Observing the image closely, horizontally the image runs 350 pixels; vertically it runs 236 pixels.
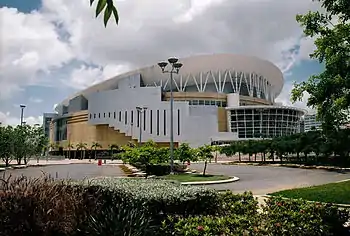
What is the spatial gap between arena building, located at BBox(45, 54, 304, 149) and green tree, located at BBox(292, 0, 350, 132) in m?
86.4

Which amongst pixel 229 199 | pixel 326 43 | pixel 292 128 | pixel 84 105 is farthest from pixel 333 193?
pixel 84 105

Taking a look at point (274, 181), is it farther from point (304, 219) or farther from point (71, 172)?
point (71, 172)

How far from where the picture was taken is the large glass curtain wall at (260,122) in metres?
99.9

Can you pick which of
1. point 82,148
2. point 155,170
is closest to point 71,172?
point 155,170

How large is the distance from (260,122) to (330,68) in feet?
305

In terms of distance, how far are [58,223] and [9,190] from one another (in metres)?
1.00

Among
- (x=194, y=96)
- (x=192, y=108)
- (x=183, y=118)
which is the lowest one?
(x=183, y=118)

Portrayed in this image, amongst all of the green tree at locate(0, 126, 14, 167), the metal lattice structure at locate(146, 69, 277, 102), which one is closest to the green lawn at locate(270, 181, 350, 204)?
the green tree at locate(0, 126, 14, 167)

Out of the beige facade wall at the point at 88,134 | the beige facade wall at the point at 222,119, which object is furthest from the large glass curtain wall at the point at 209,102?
the beige facade wall at the point at 88,134

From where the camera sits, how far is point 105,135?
10919cm

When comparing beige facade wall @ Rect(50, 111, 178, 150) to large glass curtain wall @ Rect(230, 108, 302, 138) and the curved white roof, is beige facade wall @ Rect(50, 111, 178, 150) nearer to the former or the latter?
the curved white roof

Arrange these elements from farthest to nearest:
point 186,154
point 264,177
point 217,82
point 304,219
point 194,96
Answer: point 217,82
point 194,96
point 186,154
point 264,177
point 304,219

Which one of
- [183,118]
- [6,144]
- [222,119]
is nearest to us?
[6,144]

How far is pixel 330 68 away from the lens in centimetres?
859
